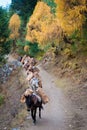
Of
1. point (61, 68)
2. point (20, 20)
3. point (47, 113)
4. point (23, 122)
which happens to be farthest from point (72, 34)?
point (20, 20)

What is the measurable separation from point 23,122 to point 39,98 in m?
1.40

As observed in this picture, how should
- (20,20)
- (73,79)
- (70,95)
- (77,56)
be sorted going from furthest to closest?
1. (20,20)
2. (77,56)
3. (73,79)
4. (70,95)

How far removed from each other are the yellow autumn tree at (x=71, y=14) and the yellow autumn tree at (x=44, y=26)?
10.6 feet

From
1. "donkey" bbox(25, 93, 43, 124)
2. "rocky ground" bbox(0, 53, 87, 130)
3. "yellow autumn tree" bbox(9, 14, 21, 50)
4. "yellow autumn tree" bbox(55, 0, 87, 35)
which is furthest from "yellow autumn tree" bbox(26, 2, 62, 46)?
"yellow autumn tree" bbox(9, 14, 21, 50)

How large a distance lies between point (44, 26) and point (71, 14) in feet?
21.0

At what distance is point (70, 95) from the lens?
840 inches

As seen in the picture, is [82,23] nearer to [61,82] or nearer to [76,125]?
[61,82]

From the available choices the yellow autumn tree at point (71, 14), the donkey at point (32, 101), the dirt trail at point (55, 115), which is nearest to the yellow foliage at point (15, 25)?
the yellow autumn tree at point (71, 14)

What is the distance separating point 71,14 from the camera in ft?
74.2

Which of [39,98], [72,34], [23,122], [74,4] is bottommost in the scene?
[23,122]

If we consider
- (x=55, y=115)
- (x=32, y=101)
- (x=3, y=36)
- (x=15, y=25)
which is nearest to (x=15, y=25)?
(x=15, y=25)

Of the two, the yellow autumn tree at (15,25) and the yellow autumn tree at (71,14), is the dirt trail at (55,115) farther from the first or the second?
the yellow autumn tree at (15,25)

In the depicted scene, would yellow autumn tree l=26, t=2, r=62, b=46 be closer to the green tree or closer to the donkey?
the green tree

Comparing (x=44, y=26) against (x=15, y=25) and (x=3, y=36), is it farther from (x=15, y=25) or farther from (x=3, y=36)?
(x=15, y=25)
